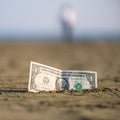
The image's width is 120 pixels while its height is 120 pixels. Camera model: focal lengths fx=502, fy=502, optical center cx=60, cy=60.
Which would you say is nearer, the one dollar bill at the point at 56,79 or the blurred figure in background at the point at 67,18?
the one dollar bill at the point at 56,79

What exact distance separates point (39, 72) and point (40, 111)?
6.03 feet

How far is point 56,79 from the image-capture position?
8.19 meters

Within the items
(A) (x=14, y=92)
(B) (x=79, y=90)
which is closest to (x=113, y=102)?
(B) (x=79, y=90)

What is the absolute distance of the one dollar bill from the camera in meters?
8.05

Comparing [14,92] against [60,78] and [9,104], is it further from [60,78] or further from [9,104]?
[9,104]

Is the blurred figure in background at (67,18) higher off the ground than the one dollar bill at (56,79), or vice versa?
the blurred figure in background at (67,18)

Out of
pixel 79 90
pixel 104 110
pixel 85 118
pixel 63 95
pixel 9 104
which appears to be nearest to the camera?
pixel 85 118

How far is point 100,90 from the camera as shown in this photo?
27.7 feet

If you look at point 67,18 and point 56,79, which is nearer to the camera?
point 56,79

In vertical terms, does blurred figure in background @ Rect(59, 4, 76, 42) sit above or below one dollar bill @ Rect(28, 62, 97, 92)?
above

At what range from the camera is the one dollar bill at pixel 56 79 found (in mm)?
8047

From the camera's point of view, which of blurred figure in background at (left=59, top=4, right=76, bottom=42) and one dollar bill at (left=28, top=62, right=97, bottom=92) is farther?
blurred figure in background at (left=59, top=4, right=76, bottom=42)

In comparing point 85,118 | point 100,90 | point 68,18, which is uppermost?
point 68,18

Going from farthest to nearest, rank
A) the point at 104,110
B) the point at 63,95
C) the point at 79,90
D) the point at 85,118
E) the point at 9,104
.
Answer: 1. the point at 79,90
2. the point at 63,95
3. the point at 9,104
4. the point at 104,110
5. the point at 85,118
